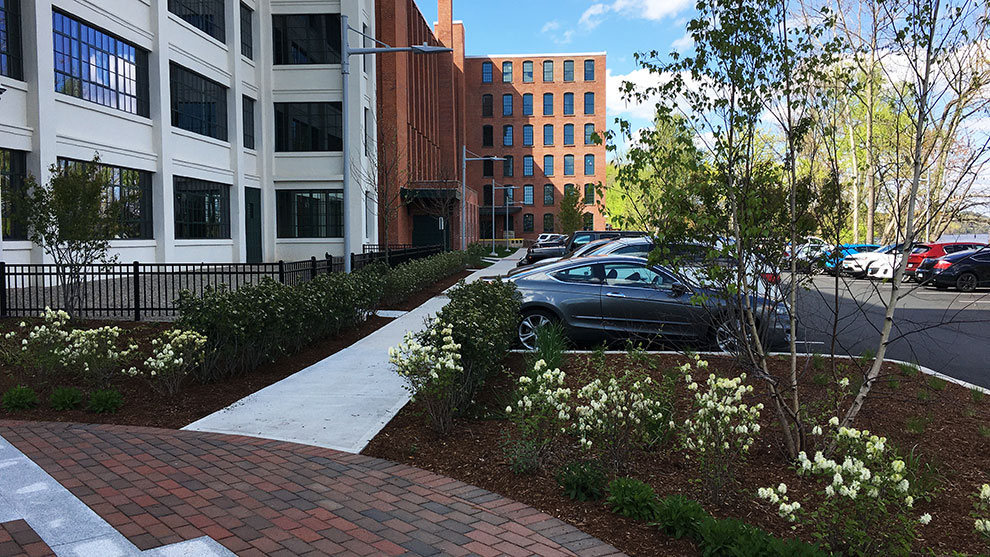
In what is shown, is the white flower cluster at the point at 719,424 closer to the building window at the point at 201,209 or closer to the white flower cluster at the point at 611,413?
the white flower cluster at the point at 611,413

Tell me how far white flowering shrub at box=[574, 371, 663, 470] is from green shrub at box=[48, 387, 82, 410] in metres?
5.18

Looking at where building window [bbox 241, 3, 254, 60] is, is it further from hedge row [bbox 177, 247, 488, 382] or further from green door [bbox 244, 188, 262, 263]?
hedge row [bbox 177, 247, 488, 382]

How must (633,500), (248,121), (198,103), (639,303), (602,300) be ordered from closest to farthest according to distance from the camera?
(633,500)
(639,303)
(602,300)
(198,103)
(248,121)

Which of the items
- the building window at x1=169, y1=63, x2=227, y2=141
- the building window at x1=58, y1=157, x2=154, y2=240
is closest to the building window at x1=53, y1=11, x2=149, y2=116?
the building window at x1=169, y1=63, x2=227, y2=141

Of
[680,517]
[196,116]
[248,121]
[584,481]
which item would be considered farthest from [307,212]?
[680,517]

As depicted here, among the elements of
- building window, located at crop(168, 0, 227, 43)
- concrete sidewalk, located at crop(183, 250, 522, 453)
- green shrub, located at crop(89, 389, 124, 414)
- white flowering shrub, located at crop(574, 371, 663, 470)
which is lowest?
concrete sidewalk, located at crop(183, 250, 522, 453)

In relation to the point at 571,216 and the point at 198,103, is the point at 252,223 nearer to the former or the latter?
the point at 198,103

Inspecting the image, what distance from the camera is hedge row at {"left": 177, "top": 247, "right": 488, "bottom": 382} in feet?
27.7

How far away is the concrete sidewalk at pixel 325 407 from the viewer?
6.52 m

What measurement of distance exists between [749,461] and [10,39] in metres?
20.6

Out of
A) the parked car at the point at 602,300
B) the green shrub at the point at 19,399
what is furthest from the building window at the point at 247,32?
the green shrub at the point at 19,399

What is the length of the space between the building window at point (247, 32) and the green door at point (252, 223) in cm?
606

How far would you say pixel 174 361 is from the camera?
748 cm

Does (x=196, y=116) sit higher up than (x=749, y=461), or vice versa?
(x=196, y=116)
